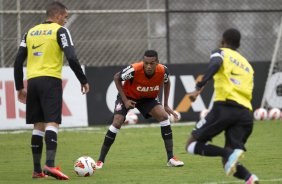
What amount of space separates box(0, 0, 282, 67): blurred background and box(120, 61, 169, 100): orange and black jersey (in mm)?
7808

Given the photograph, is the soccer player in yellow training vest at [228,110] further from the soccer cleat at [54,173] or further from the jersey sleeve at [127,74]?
A: the jersey sleeve at [127,74]

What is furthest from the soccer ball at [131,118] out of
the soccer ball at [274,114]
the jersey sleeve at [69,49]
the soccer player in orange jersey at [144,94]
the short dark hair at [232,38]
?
the short dark hair at [232,38]

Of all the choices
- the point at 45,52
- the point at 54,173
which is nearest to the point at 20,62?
the point at 45,52

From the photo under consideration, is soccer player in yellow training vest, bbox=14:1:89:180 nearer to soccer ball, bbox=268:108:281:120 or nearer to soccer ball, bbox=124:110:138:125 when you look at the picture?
soccer ball, bbox=124:110:138:125

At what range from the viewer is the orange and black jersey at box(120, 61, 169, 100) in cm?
1244

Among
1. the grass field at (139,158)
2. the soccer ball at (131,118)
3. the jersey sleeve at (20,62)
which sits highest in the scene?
the jersey sleeve at (20,62)

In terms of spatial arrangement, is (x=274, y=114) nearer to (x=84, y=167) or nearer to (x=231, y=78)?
(x=84, y=167)

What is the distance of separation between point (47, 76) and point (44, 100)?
1.06 ft

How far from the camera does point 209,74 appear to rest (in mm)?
9086

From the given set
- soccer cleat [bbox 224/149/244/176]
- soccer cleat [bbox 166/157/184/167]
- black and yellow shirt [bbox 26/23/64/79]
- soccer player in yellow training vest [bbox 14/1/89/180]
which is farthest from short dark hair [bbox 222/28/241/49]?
soccer cleat [bbox 166/157/184/167]

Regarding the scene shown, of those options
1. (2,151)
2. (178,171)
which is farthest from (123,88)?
(2,151)

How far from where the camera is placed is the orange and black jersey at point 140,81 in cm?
1244

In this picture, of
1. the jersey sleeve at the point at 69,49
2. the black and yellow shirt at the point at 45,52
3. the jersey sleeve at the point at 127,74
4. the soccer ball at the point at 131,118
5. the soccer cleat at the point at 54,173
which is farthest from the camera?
the soccer ball at the point at 131,118

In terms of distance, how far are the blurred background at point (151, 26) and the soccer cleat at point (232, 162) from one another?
461 inches
